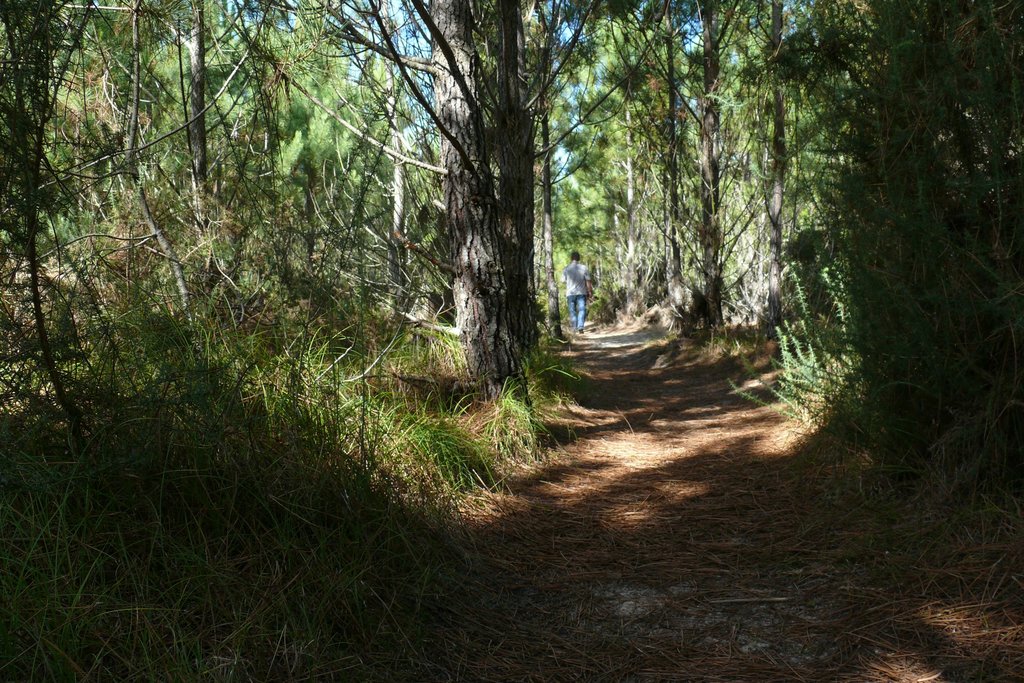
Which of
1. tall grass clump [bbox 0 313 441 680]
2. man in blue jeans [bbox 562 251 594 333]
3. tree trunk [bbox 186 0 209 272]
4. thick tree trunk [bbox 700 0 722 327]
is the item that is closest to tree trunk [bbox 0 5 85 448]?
tall grass clump [bbox 0 313 441 680]

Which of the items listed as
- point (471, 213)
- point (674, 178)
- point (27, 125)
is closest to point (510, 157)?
point (471, 213)

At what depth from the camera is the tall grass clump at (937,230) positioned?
8.64ft

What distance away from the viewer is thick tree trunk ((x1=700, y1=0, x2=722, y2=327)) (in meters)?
9.45

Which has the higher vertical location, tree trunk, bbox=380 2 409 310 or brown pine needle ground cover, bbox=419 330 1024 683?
tree trunk, bbox=380 2 409 310

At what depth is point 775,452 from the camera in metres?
4.54

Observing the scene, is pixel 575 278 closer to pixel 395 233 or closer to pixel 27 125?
pixel 395 233

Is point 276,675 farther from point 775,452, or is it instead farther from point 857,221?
point 775,452

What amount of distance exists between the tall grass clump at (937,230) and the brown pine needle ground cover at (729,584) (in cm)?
34

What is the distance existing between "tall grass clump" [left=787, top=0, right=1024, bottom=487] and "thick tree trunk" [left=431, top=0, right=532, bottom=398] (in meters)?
2.07

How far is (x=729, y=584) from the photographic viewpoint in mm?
2789

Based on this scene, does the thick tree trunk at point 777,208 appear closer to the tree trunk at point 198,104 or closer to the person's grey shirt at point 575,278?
the tree trunk at point 198,104

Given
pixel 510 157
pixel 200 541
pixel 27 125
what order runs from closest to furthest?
pixel 27 125 → pixel 200 541 → pixel 510 157

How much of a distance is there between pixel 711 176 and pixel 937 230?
775 cm

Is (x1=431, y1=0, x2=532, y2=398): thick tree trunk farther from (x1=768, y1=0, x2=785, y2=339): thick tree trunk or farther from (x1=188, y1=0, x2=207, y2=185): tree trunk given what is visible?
(x1=768, y1=0, x2=785, y2=339): thick tree trunk
